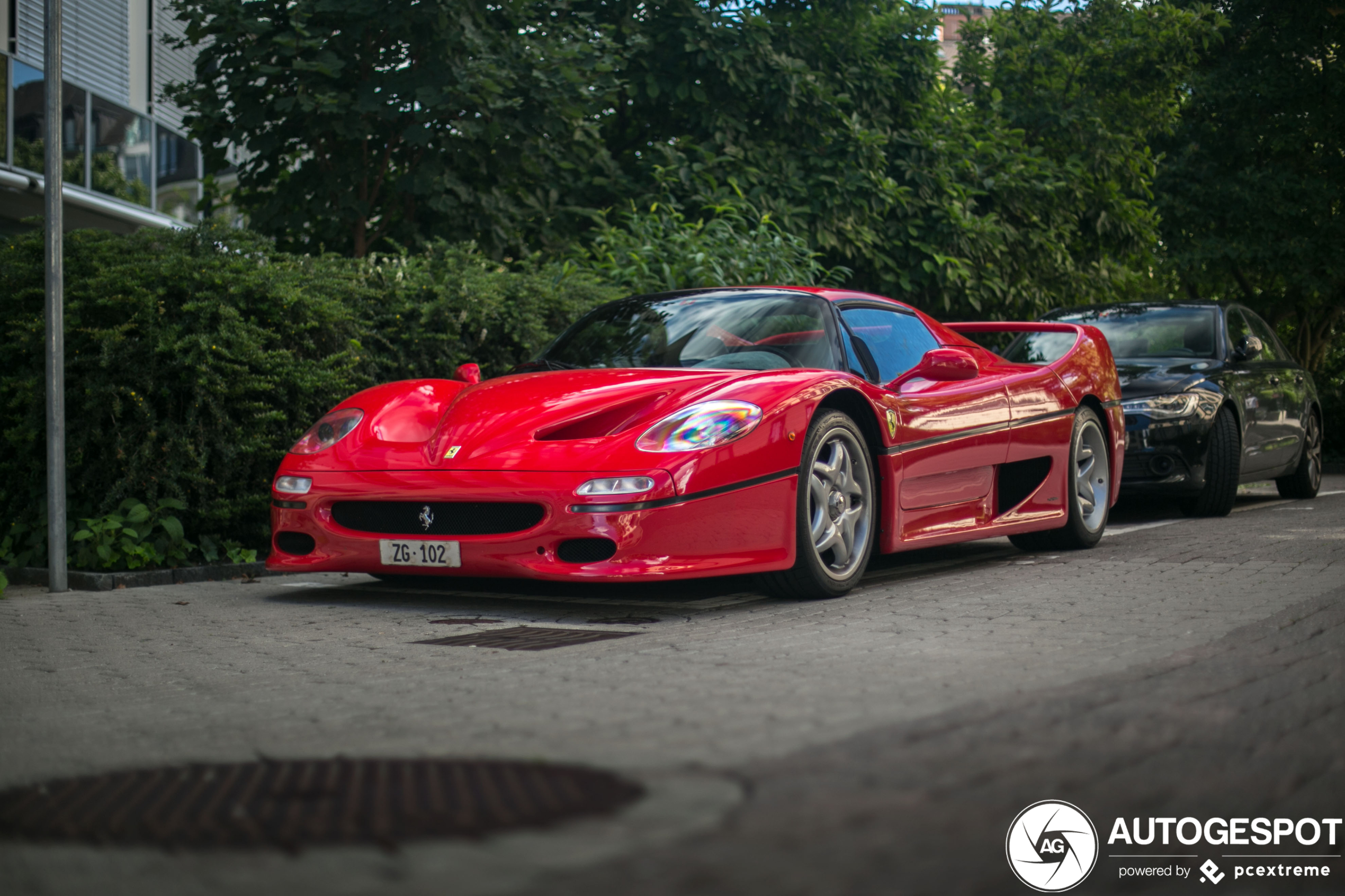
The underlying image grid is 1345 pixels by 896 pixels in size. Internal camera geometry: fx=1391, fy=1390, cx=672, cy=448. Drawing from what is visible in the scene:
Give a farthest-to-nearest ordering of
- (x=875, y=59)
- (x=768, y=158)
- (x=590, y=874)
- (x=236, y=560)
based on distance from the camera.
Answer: (x=875, y=59)
(x=768, y=158)
(x=236, y=560)
(x=590, y=874)

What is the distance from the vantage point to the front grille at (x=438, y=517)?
207 inches

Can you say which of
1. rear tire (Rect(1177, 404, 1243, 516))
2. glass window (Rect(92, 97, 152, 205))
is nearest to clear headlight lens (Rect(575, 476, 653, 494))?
rear tire (Rect(1177, 404, 1243, 516))

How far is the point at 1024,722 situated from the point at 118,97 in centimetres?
1855

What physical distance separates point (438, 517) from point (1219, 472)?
21.4 ft

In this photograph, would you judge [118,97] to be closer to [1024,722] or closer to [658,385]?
[658,385]

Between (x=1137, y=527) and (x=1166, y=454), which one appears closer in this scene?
(x=1137, y=527)

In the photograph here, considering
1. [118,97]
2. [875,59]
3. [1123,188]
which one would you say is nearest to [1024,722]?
[875,59]

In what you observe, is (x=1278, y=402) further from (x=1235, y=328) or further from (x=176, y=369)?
(x=176, y=369)

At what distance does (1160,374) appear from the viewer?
10070 millimetres

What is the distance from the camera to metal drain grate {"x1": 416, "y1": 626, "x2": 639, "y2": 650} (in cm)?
448

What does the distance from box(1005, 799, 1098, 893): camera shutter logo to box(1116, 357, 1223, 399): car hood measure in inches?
303

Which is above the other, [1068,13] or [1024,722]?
[1068,13]

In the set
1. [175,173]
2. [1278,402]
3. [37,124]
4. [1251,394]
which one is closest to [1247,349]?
[1251,394]

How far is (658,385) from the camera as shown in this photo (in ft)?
18.6
